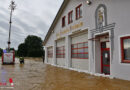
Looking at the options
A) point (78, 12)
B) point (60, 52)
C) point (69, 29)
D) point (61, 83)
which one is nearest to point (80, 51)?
point (69, 29)

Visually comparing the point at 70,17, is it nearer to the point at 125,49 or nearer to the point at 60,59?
the point at 60,59

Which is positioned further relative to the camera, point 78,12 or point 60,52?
point 60,52

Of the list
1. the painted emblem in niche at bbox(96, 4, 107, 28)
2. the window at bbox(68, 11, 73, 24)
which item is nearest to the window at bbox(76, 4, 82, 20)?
the window at bbox(68, 11, 73, 24)

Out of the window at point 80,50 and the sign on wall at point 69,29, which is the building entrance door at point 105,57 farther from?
the sign on wall at point 69,29

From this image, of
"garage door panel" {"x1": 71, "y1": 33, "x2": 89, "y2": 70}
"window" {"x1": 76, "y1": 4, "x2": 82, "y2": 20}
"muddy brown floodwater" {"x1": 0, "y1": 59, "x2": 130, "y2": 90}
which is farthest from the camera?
"window" {"x1": 76, "y1": 4, "x2": 82, "y2": 20}

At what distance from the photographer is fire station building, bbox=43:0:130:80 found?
959cm

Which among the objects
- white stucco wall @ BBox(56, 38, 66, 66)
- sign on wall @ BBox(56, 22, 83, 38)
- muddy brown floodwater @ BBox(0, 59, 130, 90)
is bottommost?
muddy brown floodwater @ BBox(0, 59, 130, 90)

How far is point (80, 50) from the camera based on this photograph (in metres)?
15.6

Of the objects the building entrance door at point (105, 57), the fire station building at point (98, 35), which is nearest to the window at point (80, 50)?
the fire station building at point (98, 35)

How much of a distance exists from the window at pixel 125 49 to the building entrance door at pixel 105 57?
187cm

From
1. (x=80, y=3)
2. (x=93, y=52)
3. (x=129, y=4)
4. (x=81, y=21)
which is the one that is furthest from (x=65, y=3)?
(x=129, y=4)

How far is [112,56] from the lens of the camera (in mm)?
10359

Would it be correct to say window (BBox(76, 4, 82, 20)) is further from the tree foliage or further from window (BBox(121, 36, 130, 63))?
the tree foliage

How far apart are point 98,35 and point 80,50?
12.7ft
